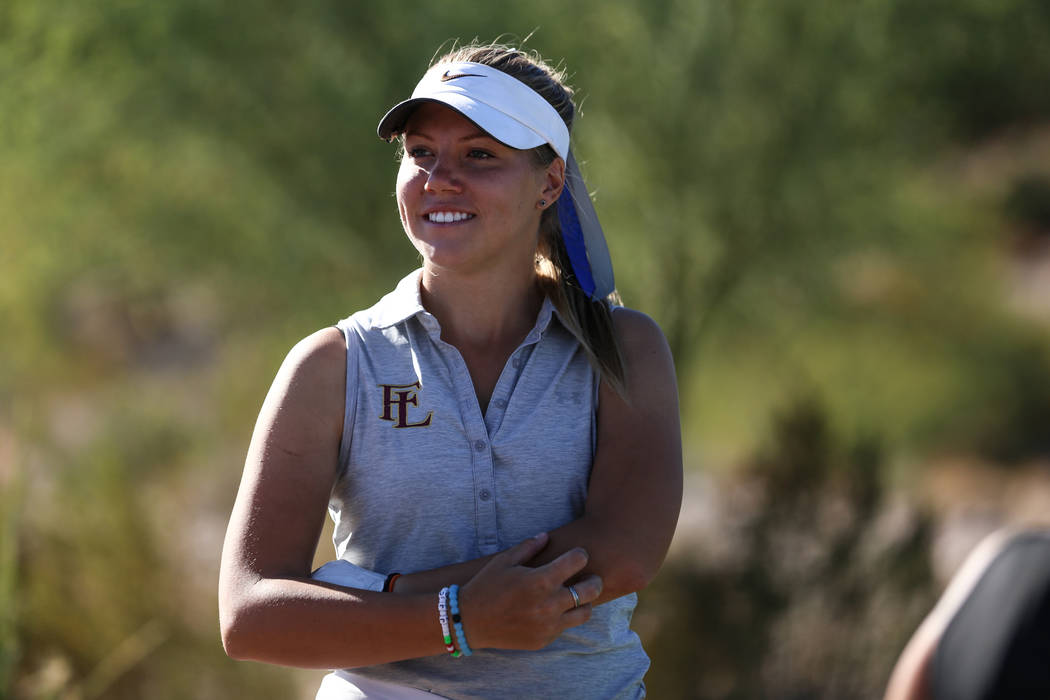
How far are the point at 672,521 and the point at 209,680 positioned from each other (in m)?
3.23

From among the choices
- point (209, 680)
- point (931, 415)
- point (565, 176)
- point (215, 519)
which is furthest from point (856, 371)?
point (565, 176)

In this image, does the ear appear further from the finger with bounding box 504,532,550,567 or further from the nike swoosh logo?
the finger with bounding box 504,532,550,567

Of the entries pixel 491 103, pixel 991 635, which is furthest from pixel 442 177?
pixel 991 635

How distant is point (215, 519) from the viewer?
8.12 metres

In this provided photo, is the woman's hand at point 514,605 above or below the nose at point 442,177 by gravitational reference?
below

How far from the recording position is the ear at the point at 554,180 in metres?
2.04

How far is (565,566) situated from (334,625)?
35cm

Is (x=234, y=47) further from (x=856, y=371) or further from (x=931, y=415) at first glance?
(x=931, y=415)

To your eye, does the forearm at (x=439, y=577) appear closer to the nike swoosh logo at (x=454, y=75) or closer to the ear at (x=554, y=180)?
the ear at (x=554, y=180)

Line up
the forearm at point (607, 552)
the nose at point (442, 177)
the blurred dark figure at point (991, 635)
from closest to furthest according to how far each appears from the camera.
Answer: the blurred dark figure at point (991, 635) → the forearm at point (607, 552) → the nose at point (442, 177)

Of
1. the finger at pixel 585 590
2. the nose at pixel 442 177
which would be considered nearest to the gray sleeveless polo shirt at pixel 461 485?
the finger at pixel 585 590

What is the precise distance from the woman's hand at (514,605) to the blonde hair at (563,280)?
374 mm

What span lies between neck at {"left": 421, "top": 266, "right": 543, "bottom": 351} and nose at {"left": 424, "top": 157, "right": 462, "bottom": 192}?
16 centimetres

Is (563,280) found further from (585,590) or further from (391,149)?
(391,149)
